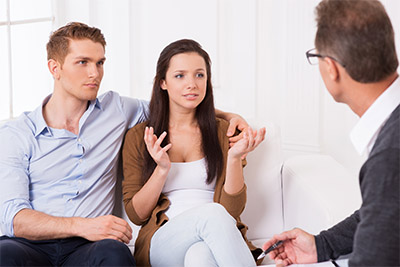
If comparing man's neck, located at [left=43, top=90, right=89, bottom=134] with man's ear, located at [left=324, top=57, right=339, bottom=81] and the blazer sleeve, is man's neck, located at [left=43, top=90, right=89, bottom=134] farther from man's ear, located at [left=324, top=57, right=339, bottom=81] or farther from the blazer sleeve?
man's ear, located at [left=324, top=57, right=339, bottom=81]

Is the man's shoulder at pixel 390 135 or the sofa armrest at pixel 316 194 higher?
the man's shoulder at pixel 390 135

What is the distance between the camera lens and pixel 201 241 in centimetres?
190

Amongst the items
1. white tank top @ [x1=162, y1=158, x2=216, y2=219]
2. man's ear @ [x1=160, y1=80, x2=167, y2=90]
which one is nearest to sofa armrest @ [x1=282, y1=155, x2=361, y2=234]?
white tank top @ [x1=162, y1=158, x2=216, y2=219]

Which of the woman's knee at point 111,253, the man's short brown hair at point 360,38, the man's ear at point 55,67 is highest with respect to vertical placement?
the man's short brown hair at point 360,38

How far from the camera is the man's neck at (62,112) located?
6.86 feet

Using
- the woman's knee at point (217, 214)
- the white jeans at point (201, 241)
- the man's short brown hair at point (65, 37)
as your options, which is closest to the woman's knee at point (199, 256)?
the white jeans at point (201, 241)

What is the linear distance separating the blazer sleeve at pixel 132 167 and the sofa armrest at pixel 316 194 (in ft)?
1.98

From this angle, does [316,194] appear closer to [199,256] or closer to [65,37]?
[199,256]

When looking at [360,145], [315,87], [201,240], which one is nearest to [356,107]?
[360,145]

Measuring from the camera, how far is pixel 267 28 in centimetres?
360

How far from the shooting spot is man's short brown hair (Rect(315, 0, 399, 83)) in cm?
123

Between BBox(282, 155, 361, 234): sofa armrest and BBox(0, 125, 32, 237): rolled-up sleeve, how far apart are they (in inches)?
39.9

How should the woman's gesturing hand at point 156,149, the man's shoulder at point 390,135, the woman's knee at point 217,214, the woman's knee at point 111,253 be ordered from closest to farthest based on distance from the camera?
the man's shoulder at point 390,135 → the woman's knee at point 111,253 → the woman's knee at point 217,214 → the woman's gesturing hand at point 156,149

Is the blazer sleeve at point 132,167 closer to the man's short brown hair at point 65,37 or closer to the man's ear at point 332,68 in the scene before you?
the man's short brown hair at point 65,37
